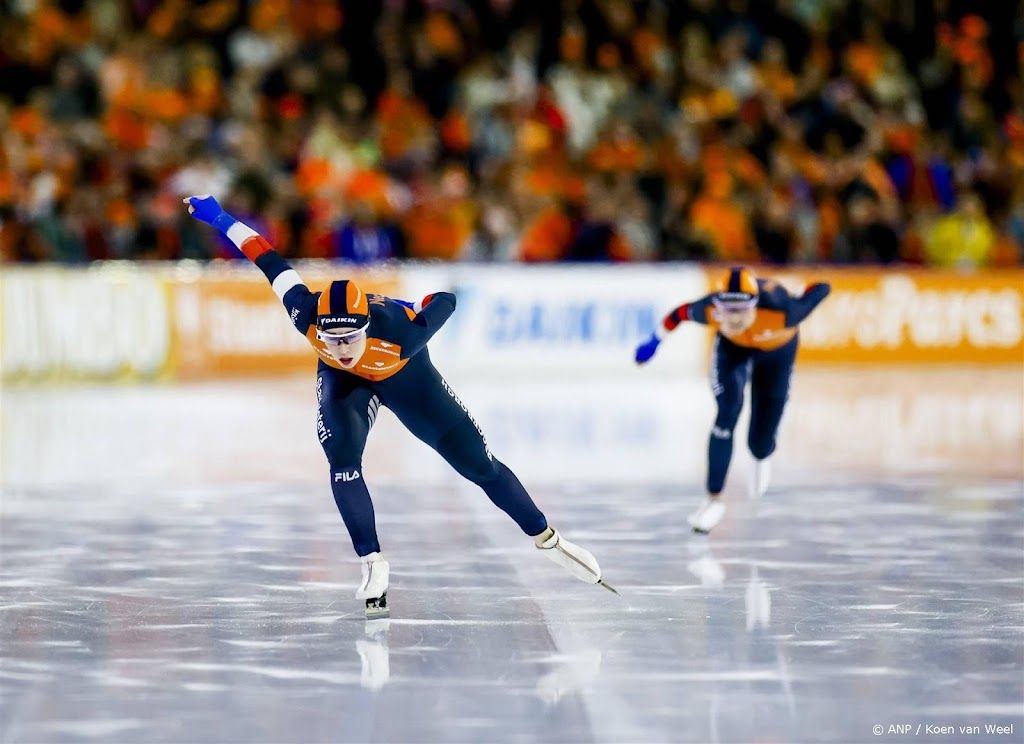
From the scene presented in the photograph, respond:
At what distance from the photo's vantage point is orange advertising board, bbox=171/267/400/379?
1703 cm

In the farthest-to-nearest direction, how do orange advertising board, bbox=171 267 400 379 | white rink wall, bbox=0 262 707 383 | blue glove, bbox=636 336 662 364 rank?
orange advertising board, bbox=171 267 400 379 → white rink wall, bbox=0 262 707 383 → blue glove, bbox=636 336 662 364

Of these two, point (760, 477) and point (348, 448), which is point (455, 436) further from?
point (760, 477)

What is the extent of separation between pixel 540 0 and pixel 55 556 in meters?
13.0

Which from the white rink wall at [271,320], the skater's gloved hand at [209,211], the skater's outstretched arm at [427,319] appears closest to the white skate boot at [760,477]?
the skater's outstretched arm at [427,319]

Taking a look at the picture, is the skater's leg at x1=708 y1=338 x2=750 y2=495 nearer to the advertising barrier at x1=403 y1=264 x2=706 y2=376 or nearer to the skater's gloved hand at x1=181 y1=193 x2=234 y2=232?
the skater's gloved hand at x1=181 y1=193 x2=234 y2=232

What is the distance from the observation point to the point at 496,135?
711 inches

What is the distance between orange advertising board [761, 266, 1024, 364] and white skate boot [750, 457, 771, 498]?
28.4 feet

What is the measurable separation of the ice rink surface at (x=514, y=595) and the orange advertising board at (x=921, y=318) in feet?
17.4

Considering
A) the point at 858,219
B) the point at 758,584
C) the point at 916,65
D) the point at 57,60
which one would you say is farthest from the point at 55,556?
the point at 916,65

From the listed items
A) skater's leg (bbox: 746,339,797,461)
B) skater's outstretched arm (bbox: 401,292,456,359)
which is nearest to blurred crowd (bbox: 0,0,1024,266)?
skater's leg (bbox: 746,339,797,461)

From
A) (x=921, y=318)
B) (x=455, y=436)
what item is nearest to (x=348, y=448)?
(x=455, y=436)

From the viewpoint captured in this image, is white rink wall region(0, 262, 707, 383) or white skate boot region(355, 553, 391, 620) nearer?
white skate boot region(355, 553, 391, 620)

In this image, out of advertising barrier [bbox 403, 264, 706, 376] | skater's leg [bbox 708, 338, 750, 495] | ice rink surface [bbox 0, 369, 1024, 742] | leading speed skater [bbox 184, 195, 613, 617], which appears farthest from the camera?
advertising barrier [bbox 403, 264, 706, 376]

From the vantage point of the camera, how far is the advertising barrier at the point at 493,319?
54.4 feet
